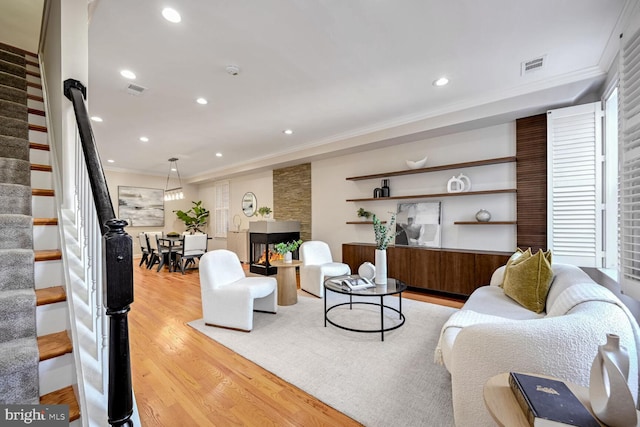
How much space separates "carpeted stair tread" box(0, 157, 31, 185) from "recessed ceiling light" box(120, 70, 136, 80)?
1.50 metres

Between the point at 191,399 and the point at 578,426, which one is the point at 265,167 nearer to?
the point at 191,399

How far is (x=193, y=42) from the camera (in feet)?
7.88

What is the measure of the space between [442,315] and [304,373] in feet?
6.45

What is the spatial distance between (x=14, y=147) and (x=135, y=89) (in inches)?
63.7

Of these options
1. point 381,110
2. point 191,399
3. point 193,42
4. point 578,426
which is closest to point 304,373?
point 191,399

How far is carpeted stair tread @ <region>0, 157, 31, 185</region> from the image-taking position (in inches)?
69.8

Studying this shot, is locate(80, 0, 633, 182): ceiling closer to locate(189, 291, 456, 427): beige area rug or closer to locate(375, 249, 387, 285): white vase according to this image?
locate(375, 249, 387, 285): white vase

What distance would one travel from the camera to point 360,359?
2297 millimetres

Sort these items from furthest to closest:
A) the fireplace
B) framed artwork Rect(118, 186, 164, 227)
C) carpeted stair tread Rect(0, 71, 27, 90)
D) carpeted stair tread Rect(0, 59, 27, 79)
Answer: framed artwork Rect(118, 186, 164, 227)
the fireplace
carpeted stair tread Rect(0, 59, 27, 79)
carpeted stair tread Rect(0, 71, 27, 90)

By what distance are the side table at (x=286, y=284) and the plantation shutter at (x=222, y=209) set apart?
17.6 ft

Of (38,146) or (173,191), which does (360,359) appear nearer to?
(38,146)

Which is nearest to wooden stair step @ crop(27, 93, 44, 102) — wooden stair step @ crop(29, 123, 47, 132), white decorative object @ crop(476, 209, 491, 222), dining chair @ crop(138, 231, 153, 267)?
wooden stair step @ crop(29, 123, 47, 132)

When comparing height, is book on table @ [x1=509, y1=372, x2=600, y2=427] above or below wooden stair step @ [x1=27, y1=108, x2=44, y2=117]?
below

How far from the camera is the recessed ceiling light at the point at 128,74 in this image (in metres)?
2.88
